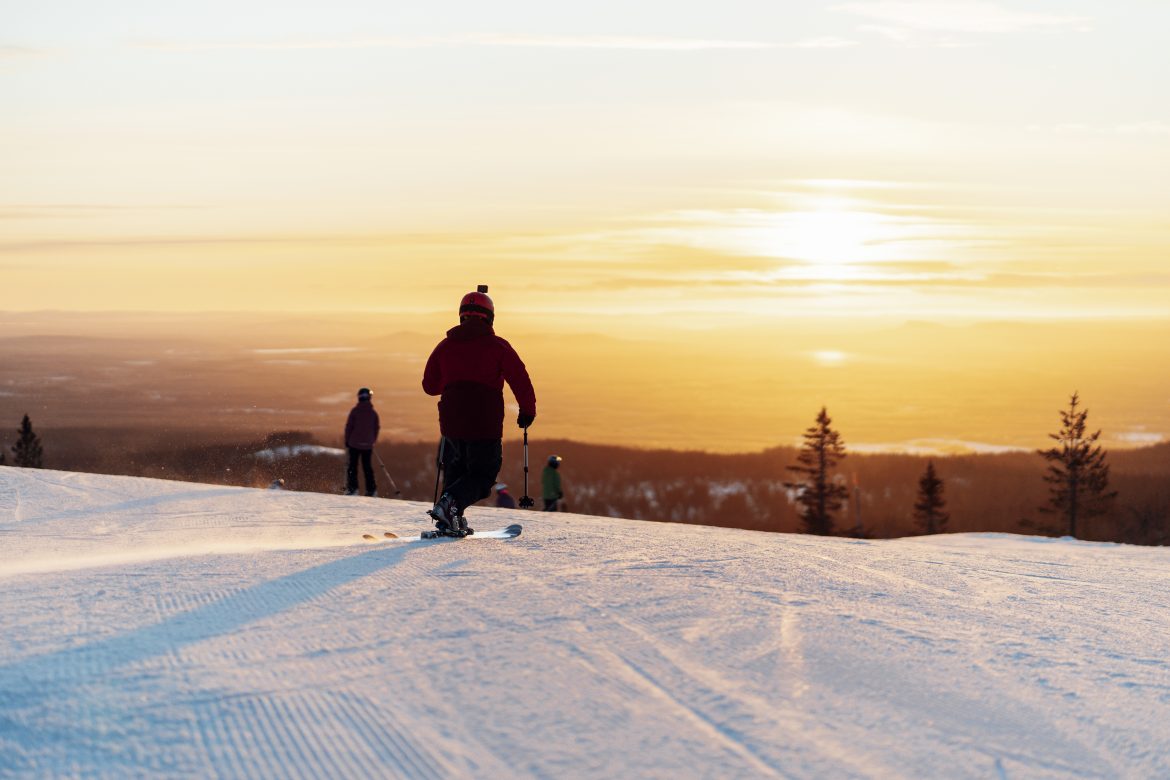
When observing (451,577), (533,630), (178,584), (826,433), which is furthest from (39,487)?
(826,433)

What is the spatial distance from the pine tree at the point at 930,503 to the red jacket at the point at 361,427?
80.8 meters

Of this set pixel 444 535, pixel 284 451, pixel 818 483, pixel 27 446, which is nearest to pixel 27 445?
pixel 27 446

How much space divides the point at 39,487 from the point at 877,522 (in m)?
151

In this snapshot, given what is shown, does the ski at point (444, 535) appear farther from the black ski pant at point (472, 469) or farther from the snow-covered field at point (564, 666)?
the snow-covered field at point (564, 666)

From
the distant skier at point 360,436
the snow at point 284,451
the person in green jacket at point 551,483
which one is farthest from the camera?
the snow at point 284,451

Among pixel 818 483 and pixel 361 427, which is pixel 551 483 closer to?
pixel 361 427

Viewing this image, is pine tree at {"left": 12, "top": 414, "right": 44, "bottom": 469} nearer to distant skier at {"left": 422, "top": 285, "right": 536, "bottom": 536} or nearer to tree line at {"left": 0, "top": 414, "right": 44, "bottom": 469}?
tree line at {"left": 0, "top": 414, "right": 44, "bottom": 469}

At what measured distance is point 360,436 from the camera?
17.8 meters

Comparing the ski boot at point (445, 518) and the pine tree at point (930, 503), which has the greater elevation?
the ski boot at point (445, 518)

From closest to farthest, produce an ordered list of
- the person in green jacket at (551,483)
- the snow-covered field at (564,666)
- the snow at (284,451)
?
the snow-covered field at (564,666), the person in green jacket at (551,483), the snow at (284,451)

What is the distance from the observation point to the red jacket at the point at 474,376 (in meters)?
8.84

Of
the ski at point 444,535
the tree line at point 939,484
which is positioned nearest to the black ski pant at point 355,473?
the ski at point 444,535

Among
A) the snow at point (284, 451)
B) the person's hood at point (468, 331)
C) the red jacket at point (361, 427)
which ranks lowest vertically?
the snow at point (284, 451)

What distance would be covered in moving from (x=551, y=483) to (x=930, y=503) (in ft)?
256
